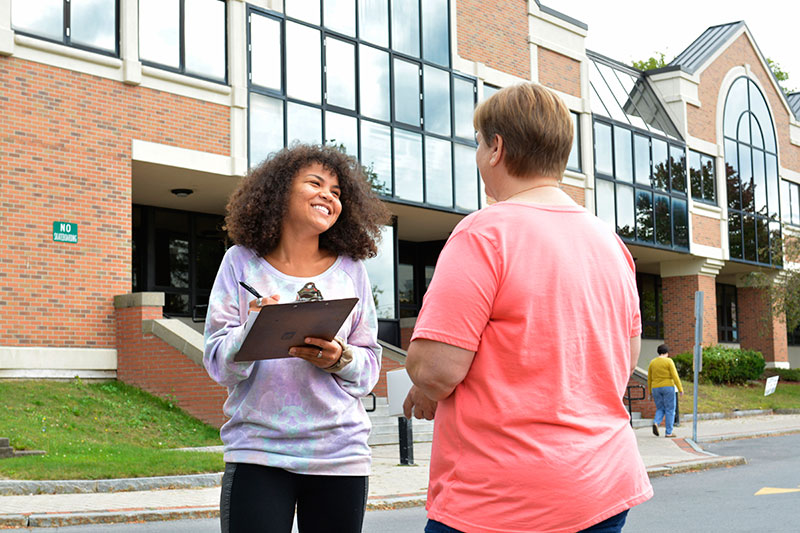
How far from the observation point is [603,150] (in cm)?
2911

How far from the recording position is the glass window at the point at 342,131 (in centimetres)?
2067

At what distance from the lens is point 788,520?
27.0 feet

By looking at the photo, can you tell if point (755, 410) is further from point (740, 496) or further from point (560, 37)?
point (740, 496)

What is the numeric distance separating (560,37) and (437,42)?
233 inches

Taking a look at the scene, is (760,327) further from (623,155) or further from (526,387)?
(526,387)

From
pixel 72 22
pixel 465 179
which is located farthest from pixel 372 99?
pixel 72 22

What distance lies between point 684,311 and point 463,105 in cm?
1349

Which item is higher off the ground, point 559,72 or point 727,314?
point 559,72

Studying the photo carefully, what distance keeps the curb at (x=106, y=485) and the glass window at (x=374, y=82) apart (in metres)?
12.6

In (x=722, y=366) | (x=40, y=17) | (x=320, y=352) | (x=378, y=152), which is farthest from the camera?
A: (x=722, y=366)

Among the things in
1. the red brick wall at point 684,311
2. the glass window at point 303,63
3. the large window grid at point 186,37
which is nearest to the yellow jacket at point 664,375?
the glass window at point 303,63

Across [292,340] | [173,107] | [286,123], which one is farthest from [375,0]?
[292,340]

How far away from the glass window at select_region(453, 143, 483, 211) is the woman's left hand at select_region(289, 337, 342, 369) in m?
20.8

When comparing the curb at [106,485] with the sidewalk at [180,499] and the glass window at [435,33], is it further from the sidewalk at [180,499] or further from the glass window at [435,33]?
the glass window at [435,33]
